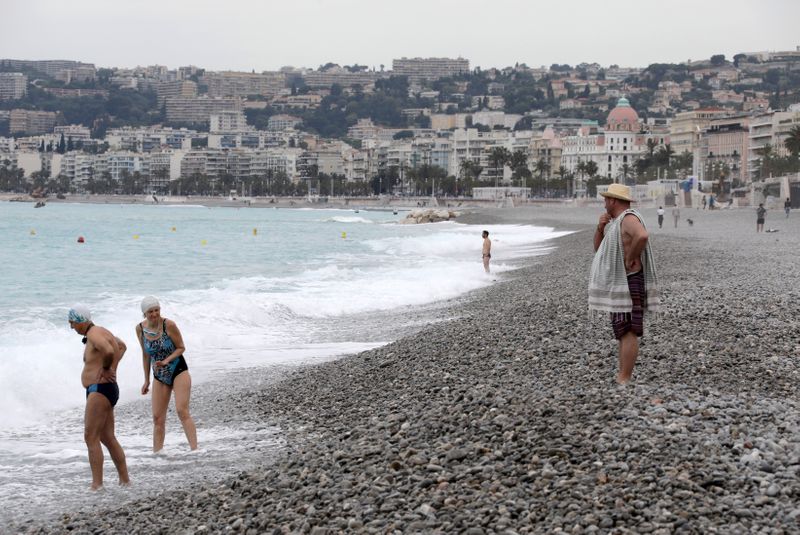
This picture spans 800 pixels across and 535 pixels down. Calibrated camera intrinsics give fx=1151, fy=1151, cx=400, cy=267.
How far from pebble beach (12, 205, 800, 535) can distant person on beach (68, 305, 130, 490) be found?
0.55 metres

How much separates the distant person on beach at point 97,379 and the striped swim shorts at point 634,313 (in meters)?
3.55

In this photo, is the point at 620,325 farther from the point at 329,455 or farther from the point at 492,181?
the point at 492,181

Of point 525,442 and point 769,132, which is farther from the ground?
point 769,132

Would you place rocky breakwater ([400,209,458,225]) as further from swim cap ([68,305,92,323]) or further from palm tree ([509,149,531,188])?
swim cap ([68,305,92,323])

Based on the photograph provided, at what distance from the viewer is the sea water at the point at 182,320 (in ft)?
29.9

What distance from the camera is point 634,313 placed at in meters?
8.43

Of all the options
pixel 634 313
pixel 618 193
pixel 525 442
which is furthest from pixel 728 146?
pixel 525 442

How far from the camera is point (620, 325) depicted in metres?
8.48

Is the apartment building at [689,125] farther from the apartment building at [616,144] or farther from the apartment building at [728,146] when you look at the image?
the apartment building at [728,146]

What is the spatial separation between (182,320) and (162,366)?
929 centimetres

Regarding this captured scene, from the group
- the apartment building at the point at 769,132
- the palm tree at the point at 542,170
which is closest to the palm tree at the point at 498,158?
the palm tree at the point at 542,170

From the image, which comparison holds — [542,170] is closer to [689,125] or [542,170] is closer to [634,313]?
Answer: [689,125]

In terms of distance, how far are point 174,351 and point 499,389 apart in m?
2.53

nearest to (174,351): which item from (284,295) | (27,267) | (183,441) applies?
(183,441)
